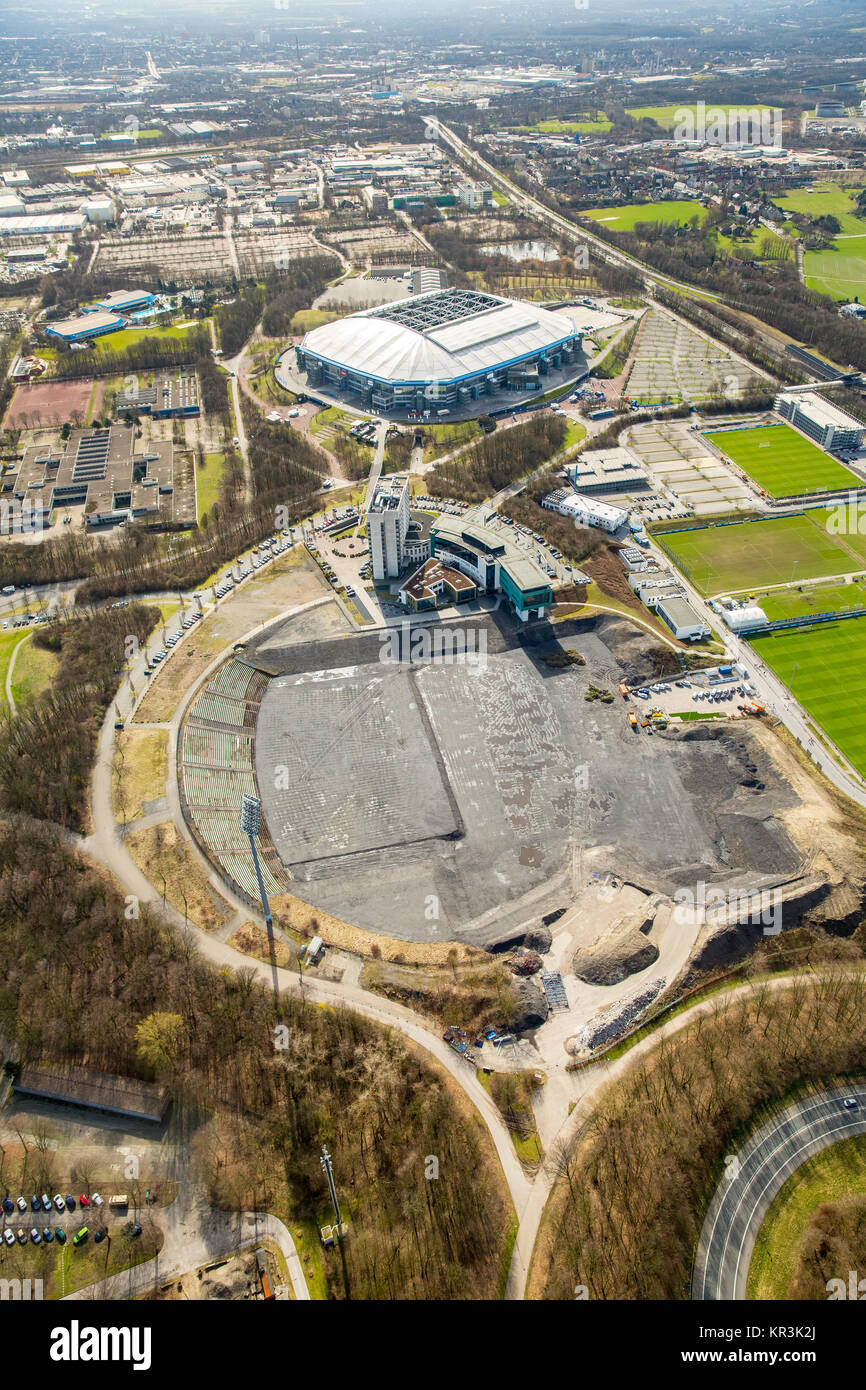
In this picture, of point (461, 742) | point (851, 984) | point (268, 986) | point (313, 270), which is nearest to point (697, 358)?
point (313, 270)

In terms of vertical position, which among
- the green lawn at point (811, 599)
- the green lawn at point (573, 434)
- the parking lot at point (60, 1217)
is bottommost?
the parking lot at point (60, 1217)

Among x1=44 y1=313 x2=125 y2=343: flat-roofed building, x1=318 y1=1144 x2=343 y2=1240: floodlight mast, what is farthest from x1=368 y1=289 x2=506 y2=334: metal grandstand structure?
x1=318 y1=1144 x2=343 y2=1240: floodlight mast

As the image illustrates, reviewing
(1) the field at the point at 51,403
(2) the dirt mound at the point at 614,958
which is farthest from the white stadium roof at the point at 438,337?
(2) the dirt mound at the point at 614,958

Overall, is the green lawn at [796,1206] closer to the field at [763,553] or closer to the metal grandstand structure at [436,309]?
the field at [763,553]

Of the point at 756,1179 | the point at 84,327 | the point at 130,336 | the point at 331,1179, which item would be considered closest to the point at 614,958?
the point at 756,1179
